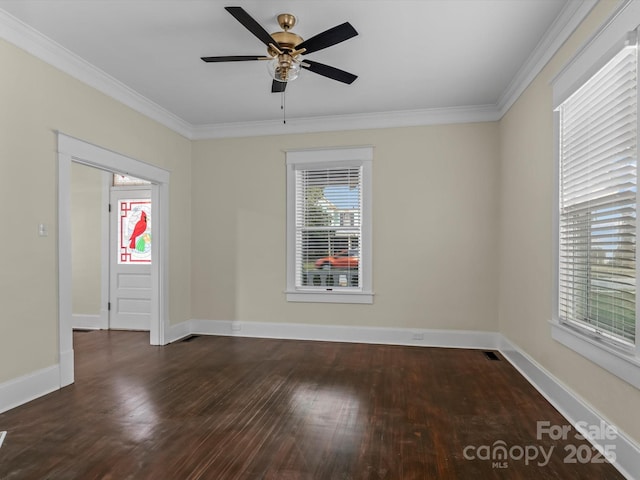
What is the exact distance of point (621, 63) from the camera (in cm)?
223

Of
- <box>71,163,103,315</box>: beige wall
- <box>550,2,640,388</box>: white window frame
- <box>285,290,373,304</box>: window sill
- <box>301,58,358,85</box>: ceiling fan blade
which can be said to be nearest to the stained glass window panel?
<box>71,163,103,315</box>: beige wall

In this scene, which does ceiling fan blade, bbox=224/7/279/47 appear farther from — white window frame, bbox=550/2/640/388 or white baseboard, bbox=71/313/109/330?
white baseboard, bbox=71/313/109/330

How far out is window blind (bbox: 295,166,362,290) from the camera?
200 inches

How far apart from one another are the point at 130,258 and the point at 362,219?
3518 millimetres

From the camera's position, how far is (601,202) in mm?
2455

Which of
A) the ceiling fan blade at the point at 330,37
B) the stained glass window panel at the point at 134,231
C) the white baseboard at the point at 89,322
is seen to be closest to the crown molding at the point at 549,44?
the ceiling fan blade at the point at 330,37

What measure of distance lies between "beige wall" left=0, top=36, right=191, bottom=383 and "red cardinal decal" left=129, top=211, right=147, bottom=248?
2.05m

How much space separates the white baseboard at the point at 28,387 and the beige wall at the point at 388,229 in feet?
7.42

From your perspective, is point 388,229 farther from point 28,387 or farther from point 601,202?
point 28,387

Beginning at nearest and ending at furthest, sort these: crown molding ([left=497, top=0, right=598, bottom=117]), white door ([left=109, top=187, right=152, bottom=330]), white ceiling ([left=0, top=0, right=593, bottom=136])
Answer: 1. crown molding ([left=497, top=0, right=598, bottom=117])
2. white ceiling ([left=0, top=0, right=593, bottom=136])
3. white door ([left=109, top=187, right=152, bottom=330])

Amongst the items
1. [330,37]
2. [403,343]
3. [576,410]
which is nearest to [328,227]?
[403,343]

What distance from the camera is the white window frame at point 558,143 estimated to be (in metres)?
2.08

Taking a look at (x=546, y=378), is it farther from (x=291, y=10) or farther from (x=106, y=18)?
(x=106, y=18)

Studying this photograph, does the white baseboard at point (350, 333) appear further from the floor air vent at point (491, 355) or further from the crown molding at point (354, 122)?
the crown molding at point (354, 122)
